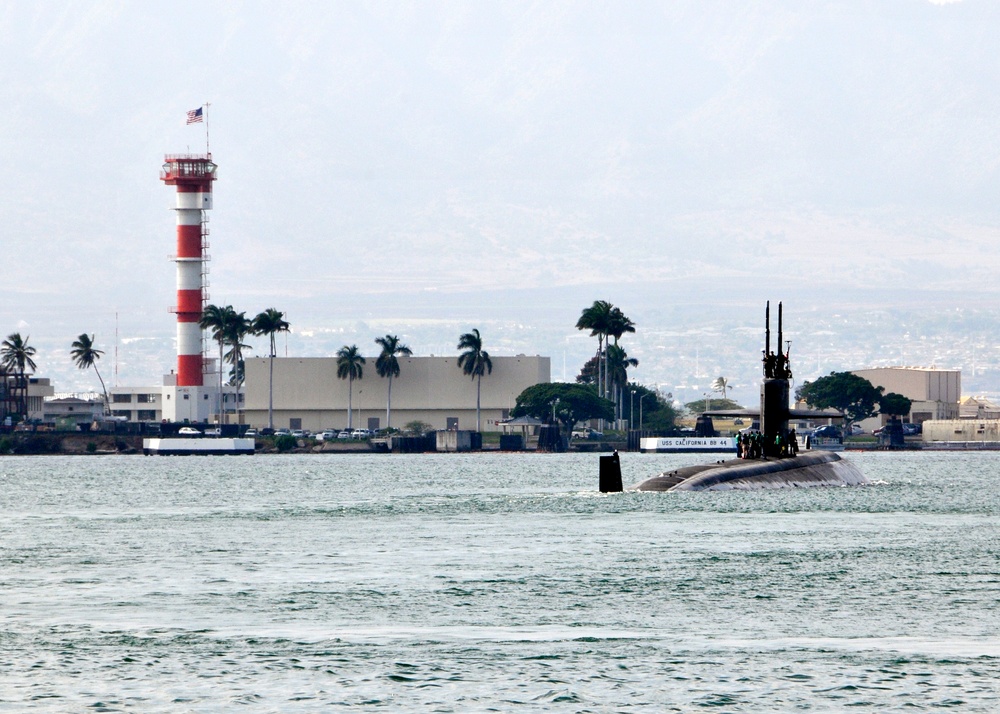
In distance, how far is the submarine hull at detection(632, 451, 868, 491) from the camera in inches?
2798

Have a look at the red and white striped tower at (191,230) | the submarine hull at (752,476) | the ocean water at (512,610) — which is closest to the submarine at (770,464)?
the submarine hull at (752,476)

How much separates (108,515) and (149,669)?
43161 millimetres

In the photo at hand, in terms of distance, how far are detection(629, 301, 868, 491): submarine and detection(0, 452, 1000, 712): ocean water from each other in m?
3.81

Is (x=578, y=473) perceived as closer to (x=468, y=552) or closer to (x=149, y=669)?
(x=468, y=552)

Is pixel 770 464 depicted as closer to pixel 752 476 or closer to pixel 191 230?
pixel 752 476

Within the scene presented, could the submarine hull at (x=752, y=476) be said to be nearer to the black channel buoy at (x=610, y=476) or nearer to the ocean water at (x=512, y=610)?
the black channel buoy at (x=610, y=476)

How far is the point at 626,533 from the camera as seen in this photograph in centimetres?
5428

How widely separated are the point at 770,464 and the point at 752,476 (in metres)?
3.36

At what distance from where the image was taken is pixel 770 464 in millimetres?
75625

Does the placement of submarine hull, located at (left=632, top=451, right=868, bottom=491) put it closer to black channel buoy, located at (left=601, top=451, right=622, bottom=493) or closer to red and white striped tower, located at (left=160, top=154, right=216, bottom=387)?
black channel buoy, located at (left=601, top=451, right=622, bottom=493)

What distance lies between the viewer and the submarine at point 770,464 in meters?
71.8

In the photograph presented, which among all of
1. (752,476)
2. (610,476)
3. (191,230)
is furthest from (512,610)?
(191,230)

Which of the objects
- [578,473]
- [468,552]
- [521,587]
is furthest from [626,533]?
[578,473]

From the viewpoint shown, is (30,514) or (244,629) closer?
(244,629)
